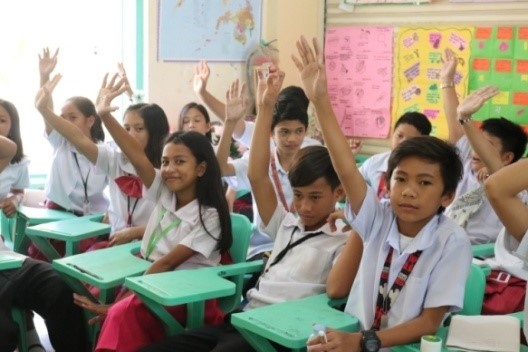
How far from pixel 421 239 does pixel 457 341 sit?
32 cm

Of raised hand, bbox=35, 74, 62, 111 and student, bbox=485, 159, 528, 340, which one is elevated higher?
raised hand, bbox=35, 74, 62, 111

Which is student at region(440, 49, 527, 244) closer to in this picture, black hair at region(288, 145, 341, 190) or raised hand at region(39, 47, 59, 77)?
black hair at region(288, 145, 341, 190)

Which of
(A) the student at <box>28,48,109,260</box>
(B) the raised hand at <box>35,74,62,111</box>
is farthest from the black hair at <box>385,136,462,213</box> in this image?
(A) the student at <box>28,48,109,260</box>

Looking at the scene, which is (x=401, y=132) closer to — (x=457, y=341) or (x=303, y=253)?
(x=303, y=253)

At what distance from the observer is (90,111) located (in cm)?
391

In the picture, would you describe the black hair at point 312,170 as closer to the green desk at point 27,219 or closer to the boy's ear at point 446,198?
the boy's ear at point 446,198

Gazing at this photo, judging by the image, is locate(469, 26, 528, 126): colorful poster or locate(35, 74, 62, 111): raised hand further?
locate(469, 26, 528, 126): colorful poster

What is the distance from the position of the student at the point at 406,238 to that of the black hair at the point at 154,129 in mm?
1404

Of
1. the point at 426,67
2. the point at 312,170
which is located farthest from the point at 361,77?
the point at 312,170

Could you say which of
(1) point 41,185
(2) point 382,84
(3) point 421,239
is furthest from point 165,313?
(2) point 382,84

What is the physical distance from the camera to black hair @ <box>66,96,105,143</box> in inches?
152

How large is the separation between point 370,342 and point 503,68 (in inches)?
117

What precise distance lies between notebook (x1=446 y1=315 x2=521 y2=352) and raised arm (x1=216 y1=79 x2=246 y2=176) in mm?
1522

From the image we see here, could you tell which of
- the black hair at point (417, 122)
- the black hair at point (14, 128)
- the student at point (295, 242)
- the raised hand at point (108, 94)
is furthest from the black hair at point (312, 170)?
the black hair at point (14, 128)
